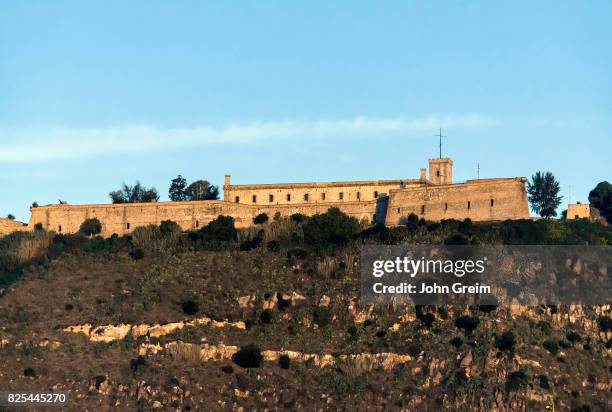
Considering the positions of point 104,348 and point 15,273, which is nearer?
point 104,348

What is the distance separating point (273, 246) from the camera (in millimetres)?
103938

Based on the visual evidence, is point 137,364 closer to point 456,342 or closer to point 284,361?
point 284,361

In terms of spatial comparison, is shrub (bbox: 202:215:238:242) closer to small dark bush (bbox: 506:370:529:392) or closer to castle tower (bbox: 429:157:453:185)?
castle tower (bbox: 429:157:453:185)

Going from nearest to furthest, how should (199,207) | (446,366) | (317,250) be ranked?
1. (446,366)
2. (317,250)
3. (199,207)

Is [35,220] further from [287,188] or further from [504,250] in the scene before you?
[504,250]

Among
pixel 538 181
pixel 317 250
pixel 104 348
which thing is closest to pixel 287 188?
pixel 317 250

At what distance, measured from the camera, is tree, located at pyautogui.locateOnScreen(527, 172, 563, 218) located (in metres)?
119

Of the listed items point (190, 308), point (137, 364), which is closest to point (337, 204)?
point (190, 308)

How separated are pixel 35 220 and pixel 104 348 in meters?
30.7

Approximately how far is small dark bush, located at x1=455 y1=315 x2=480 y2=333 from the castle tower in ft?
87.6

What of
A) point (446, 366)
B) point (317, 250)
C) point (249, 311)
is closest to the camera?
point (446, 366)

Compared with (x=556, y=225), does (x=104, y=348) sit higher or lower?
lower

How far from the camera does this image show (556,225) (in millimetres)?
105500

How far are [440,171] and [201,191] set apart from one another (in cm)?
2512
